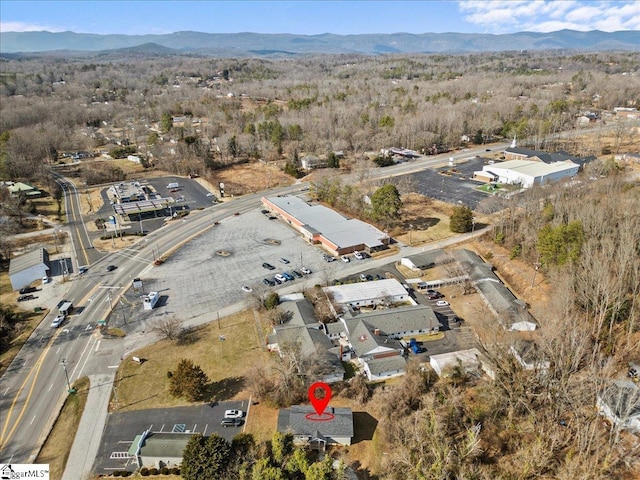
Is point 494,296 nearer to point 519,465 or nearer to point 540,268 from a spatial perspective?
point 540,268

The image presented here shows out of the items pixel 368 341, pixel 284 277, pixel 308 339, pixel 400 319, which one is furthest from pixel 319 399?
pixel 284 277

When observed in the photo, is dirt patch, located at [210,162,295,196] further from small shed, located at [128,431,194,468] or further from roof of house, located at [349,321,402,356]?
small shed, located at [128,431,194,468]

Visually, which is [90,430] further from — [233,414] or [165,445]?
[233,414]

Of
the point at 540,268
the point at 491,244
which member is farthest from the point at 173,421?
the point at 491,244

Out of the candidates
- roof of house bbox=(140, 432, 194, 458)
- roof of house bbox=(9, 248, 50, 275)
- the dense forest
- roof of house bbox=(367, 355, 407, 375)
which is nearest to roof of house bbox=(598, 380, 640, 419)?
the dense forest

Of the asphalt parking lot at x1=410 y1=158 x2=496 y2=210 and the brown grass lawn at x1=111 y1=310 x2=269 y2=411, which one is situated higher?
the asphalt parking lot at x1=410 y1=158 x2=496 y2=210

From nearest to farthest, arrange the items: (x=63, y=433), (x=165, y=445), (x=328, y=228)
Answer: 1. (x=165, y=445)
2. (x=63, y=433)
3. (x=328, y=228)
